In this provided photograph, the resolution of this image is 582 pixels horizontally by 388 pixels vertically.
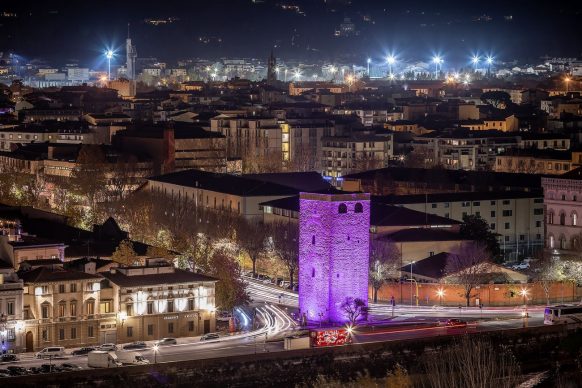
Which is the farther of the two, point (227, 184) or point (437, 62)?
point (437, 62)

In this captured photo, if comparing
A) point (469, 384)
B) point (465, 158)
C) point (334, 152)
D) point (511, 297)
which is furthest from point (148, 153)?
point (469, 384)

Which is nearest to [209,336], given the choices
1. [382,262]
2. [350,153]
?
[382,262]

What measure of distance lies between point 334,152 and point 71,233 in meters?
30.1

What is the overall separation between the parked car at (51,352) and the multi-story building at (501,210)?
15.5 metres

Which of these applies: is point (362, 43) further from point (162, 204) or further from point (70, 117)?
point (162, 204)

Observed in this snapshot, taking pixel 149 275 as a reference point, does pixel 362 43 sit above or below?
above

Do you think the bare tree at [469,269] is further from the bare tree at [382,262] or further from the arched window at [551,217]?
the arched window at [551,217]

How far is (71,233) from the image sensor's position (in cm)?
3356

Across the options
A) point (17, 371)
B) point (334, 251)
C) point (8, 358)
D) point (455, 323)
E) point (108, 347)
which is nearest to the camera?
point (17, 371)

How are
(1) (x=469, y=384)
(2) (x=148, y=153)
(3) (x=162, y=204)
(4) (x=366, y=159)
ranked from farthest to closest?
(4) (x=366, y=159) → (2) (x=148, y=153) → (3) (x=162, y=204) → (1) (x=469, y=384)

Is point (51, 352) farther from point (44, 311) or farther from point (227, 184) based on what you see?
point (227, 184)

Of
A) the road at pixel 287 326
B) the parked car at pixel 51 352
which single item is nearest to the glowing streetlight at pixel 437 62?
the road at pixel 287 326

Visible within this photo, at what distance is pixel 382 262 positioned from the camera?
106ft

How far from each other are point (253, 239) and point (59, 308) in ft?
31.7
